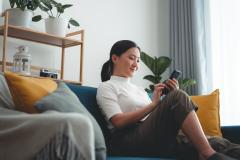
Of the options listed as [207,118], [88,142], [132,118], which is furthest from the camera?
[207,118]

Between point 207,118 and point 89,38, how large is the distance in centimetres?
163

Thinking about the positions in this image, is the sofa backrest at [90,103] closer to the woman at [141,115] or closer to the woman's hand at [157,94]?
the woman at [141,115]


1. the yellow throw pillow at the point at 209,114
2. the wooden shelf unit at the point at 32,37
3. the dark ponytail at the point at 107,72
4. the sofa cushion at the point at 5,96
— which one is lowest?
the yellow throw pillow at the point at 209,114

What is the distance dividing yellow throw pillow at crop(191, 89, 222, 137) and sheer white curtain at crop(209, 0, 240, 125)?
113 centimetres

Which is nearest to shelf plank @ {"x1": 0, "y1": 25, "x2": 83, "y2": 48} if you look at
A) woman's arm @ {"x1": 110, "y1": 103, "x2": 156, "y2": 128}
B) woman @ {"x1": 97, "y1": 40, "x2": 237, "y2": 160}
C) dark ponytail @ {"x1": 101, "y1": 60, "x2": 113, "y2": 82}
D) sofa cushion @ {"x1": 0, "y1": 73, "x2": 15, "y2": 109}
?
dark ponytail @ {"x1": 101, "y1": 60, "x2": 113, "y2": 82}

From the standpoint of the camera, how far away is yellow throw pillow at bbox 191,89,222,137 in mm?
1994

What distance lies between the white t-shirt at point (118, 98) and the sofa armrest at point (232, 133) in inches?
20.8

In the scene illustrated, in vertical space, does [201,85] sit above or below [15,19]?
below

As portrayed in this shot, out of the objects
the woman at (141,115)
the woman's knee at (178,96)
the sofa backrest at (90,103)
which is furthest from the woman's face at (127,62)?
the woman's knee at (178,96)

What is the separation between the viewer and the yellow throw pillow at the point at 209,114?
1994 millimetres

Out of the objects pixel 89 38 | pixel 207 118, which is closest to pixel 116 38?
pixel 89 38

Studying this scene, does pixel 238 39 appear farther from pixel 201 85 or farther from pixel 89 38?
pixel 89 38

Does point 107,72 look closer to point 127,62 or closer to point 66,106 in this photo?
point 127,62

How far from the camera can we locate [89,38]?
10.6 feet
